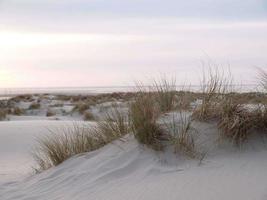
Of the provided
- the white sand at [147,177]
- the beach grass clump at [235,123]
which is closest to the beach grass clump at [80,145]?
the white sand at [147,177]

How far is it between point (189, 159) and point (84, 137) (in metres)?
2.27

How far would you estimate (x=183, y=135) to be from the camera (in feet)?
17.2

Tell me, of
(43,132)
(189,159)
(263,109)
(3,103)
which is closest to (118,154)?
(189,159)

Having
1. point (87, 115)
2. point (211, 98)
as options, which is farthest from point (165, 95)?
point (87, 115)

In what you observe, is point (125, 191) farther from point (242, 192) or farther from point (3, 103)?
point (3, 103)

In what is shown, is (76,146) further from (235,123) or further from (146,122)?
(235,123)

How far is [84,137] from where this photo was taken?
6.91 metres

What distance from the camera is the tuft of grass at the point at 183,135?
515 cm

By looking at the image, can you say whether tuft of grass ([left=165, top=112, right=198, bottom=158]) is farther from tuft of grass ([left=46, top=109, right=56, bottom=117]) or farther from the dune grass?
tuft of grass ([left=46, top=109, right=56, bottom=117])

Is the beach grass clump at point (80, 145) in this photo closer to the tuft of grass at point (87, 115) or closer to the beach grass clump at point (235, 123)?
the beach grass clump at point (235, 123)

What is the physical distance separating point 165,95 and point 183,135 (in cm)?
122

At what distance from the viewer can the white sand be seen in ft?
13.6

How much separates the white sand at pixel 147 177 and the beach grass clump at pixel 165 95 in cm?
77

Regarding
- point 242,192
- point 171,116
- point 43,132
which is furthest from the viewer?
point 43,132
